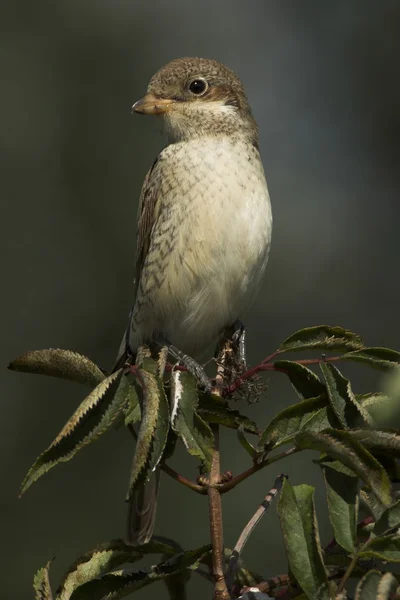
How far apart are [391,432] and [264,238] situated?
179 cm

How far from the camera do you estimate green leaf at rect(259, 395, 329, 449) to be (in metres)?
1.91

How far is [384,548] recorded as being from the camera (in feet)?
5.75

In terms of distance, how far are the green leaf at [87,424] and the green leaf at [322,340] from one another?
0.38m

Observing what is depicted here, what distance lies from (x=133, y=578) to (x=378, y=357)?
2.24ft

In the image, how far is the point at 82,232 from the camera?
684 centimetres

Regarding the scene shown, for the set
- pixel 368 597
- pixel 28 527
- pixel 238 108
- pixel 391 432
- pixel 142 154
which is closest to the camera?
pixel 368 597

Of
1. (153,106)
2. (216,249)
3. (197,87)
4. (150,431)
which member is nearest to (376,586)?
(150,431)

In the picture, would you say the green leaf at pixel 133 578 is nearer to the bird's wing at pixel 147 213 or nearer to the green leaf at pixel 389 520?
the green leaf at pixel 389 520

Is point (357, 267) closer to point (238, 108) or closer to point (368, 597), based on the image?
point (238, 108)

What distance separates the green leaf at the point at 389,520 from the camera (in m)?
1.77

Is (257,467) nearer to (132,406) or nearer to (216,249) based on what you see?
(132,406)

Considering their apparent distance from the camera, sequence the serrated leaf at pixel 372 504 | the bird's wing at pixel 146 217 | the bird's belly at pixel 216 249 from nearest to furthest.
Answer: the serrated leaf at pixel 372 504 → the bird's belly at pixel 216 249 → the bird's wing at pixel 146 217

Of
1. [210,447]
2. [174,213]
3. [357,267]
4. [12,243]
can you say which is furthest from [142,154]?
[210,447]

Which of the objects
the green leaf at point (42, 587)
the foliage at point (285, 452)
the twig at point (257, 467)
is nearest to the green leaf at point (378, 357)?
the foliage at point (285, 452)
